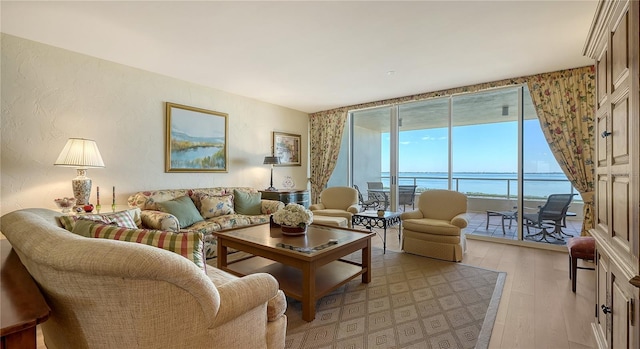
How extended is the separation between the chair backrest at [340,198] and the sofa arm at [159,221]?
2568 mm

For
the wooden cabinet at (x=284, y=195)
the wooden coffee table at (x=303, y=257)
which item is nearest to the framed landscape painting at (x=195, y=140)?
the wooden cabinet at (x=284, y=195)

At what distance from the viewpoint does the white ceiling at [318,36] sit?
7.66 ft

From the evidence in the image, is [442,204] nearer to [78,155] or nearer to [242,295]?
[242,295]

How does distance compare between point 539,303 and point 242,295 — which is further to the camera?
point 539,303

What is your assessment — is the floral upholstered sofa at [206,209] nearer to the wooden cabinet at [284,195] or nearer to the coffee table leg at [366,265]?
the wooden cabinet at [284,195]

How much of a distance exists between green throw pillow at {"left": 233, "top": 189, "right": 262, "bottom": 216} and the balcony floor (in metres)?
3.10

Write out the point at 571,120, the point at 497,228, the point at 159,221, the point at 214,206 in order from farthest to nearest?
the point at 497,228 < the point at 214,206 < the point at 571,120 < the point at 159,221

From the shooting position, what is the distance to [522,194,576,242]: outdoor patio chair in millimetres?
3889

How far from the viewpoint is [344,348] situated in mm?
1768

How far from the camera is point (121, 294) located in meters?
0.90

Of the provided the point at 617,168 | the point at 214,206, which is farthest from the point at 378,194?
the point at 617,168

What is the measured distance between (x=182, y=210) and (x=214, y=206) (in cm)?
47

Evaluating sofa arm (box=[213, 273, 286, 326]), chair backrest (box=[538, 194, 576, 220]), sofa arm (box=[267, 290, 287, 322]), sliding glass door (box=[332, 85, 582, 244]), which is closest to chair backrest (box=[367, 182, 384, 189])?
sliding glass door (box=[332, 85, 582, 244])

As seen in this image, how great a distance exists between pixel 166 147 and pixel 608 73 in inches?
176
